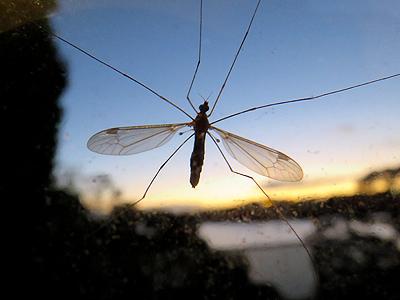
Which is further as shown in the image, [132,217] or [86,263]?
[132,217]

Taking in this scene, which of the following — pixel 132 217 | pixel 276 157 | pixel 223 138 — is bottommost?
pixel 132 217

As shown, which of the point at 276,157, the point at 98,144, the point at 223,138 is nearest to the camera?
the point at 98,144

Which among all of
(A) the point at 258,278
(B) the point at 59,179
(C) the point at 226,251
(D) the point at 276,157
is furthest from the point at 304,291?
(B) the point at 59,179

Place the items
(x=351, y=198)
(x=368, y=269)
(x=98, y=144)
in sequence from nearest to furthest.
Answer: (x=368, y=269), (x=351, y=198), (x=98, y=144)

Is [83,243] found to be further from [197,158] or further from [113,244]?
[197,158]

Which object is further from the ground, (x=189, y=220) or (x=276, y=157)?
(x=276, y=157)

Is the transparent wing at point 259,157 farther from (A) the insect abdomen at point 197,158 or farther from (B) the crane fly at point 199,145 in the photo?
(A) the insect abdomen at point 197,158

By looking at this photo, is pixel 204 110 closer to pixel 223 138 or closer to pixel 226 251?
pixel 223 138
